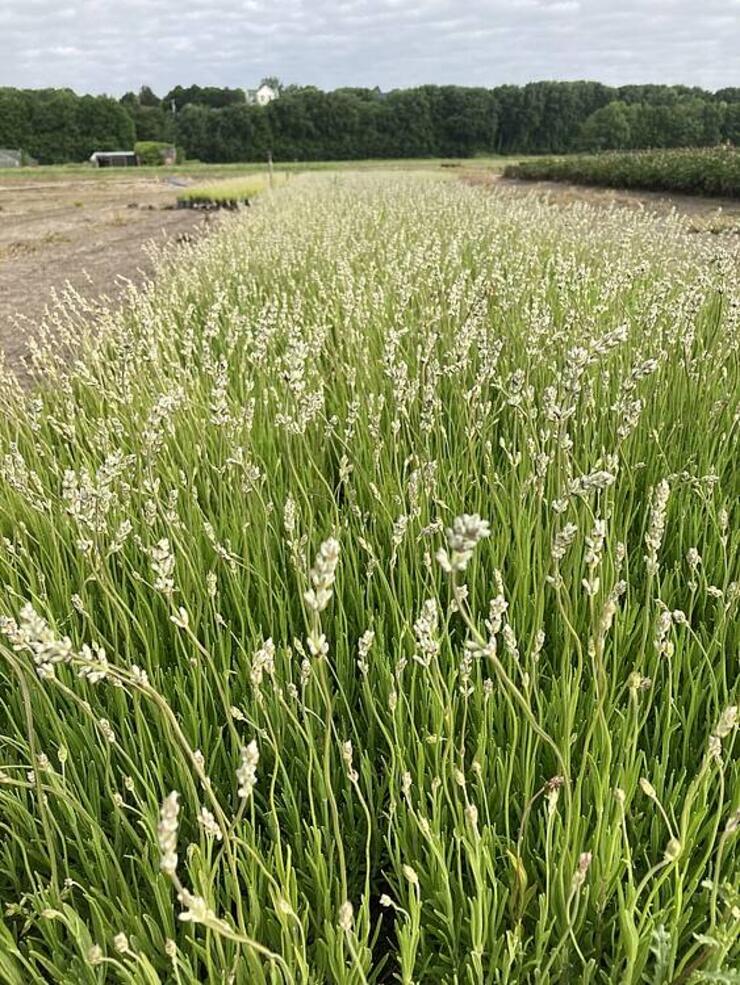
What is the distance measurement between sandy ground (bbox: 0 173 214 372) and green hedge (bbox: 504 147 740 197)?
13442mm

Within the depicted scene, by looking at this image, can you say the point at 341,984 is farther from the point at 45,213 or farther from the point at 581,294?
the point at 45,213

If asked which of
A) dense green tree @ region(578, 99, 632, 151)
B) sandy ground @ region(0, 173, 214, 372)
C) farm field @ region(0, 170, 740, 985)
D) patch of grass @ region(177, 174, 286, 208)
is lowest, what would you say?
farm field @ region(0, 170, 740, 985)

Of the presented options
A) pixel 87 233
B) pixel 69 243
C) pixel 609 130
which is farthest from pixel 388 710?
pixel 609 130

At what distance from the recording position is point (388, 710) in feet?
5.42

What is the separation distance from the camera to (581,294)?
13.8ft

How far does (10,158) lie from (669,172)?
7435 centimetres

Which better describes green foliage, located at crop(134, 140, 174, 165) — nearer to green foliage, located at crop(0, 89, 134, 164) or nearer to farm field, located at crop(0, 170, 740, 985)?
green foliage, located at crop(0, 89, 134, 164)

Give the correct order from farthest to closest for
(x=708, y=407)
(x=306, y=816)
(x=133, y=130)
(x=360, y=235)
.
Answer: (x=133, y=130) < (x=360, y=235) < (x=708, y=407) < (x=306, y=816)

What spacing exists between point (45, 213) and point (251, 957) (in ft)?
101

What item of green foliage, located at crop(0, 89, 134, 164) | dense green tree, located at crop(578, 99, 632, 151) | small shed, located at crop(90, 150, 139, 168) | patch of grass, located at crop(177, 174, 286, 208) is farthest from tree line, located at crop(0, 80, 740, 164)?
patch of grass, located at crop(177, 174, 286, 208)

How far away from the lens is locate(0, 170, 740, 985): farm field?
3.82ft

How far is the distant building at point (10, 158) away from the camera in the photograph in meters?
73.9

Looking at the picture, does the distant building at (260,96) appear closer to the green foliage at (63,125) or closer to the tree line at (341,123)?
the tree line at (341,123)

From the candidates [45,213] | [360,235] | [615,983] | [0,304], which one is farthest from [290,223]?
[45,213]
